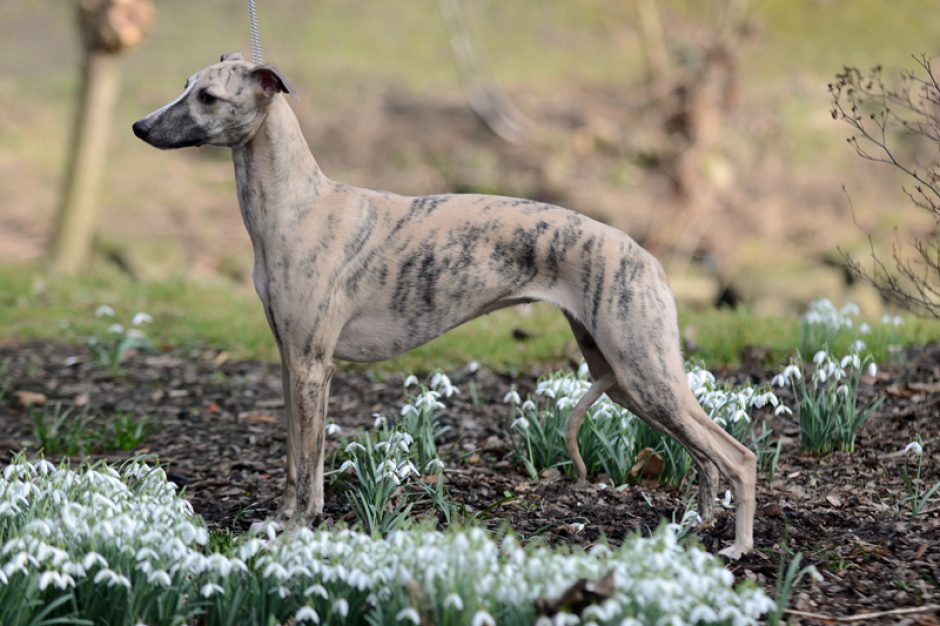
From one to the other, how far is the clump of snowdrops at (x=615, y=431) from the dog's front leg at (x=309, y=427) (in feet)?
3.51

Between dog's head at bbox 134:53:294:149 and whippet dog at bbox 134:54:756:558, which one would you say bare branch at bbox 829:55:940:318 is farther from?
dog's head at bbox 134:53:294:149

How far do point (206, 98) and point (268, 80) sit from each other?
23 centimetres

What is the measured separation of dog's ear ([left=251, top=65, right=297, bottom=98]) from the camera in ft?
13.7

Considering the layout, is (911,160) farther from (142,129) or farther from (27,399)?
(142,129)

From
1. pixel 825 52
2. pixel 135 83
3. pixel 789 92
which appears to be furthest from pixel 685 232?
pixel 135 83

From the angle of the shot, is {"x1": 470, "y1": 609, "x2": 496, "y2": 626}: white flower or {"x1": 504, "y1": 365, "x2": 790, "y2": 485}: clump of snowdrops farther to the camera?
{"x1": 504, "y1": 365, "x2": 790, "y2": 485}: clump of snowdrops

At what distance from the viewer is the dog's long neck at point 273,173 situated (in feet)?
14.5

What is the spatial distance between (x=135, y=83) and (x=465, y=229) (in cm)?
1535

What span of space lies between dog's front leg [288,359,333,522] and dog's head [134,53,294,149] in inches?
36.8

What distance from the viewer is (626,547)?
11.2ft

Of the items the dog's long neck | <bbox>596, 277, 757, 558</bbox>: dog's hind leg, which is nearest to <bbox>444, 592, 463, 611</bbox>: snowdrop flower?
<bbox>596, 277, 757, 558</bbox>: dog's hind leg

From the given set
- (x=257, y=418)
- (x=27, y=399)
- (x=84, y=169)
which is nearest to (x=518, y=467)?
(x=257, y=418)

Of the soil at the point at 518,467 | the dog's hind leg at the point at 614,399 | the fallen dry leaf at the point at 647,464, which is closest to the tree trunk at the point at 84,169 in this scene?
the soil at the point at 518,467

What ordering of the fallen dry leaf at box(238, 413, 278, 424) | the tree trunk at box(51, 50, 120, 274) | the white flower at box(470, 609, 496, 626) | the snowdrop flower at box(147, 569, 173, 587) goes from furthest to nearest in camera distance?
1. the tree trunk at box(51, 50, 120, 274)
2. the fallen dry leaf at box(238, 413, 278, 424)
3. the snowdrop flower at box(147, 569, 173, 587)
4. the white flower at box(470, 609, 496, 626)
